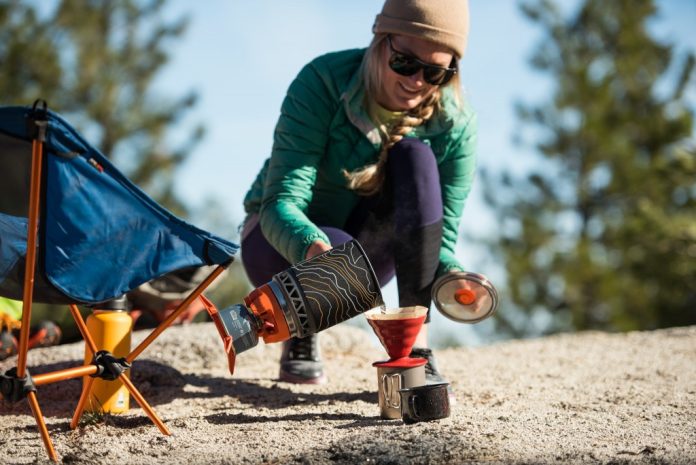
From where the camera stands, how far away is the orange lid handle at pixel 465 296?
2902mm

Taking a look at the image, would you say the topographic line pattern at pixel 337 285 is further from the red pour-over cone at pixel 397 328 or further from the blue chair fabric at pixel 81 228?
the blue chair fabric at pixel 81 228

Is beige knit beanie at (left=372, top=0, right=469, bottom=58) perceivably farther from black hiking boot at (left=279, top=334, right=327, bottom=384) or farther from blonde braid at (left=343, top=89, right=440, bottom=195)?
black hiking boot at (left=279, top=334, right=327, bottom=384)

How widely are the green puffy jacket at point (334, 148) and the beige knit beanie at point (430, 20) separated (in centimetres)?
28

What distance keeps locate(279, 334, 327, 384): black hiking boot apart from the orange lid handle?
2.99 ft

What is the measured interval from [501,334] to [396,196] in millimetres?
11608

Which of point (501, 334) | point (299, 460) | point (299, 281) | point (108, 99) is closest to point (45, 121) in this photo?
point (299, 281)

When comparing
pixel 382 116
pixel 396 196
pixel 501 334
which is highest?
pixel 382 116

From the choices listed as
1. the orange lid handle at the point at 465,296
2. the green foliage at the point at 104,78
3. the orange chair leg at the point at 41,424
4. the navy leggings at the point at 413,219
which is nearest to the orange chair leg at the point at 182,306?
the orange chair leg at the point at 41,424

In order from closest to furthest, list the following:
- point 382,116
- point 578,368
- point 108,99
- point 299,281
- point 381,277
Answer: point 299,281
point 382,116
point 381,277
point 578,368
point 108,99

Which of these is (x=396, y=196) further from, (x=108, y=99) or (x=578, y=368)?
(x=108, y=99)

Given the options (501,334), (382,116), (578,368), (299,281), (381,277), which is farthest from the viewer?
(501,334)

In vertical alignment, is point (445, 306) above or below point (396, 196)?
below

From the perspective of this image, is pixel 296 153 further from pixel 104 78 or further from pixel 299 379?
pixel 104 78

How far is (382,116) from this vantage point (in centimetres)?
325
